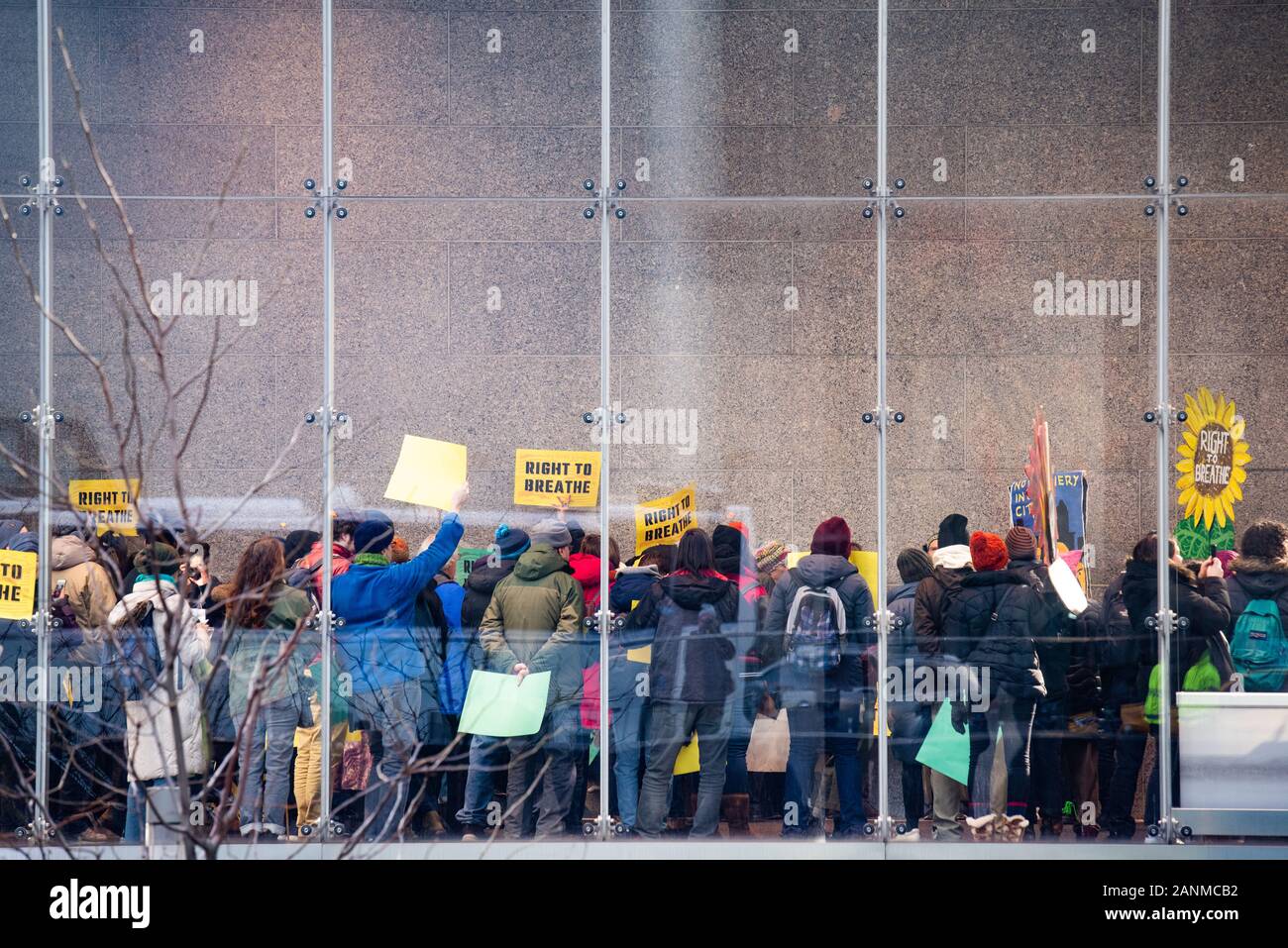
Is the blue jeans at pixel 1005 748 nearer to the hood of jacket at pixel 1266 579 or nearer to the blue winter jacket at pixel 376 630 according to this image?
the hood of jacket at pixel 1266 579

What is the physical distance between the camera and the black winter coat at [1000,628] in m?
6.74

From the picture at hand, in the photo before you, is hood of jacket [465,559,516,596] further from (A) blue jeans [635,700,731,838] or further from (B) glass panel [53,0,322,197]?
(B) glass panel [53,0,322,197]

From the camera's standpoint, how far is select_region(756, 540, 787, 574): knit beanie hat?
682cm

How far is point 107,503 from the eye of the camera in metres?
6.69

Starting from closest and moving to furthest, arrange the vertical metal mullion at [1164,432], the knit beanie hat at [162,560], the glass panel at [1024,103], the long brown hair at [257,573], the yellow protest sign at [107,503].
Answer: the long brown hair at [257,573] < the knit beanie hat at [162,560] < the yellow protest sign at [107,503] < the vertical metal mullion at [1164,432] < the glass panel at [1024,103]

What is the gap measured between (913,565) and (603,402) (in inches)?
67.2

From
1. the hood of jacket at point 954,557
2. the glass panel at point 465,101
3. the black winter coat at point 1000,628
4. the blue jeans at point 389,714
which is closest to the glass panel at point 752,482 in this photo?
the hood of jacket at point 954,557

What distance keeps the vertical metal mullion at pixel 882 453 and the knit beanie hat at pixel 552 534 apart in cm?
152

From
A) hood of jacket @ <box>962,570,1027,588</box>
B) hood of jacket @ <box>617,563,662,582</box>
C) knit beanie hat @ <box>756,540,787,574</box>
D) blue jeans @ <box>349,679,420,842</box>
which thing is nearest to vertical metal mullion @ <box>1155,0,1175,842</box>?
hood of jacket @ <box>962,570,1027,588</box>

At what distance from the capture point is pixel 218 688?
6.60 meters

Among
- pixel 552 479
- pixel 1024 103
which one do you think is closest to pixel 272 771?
pixel 552 479

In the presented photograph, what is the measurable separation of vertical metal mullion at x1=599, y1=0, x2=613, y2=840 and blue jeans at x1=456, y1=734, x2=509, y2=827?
515 millimetres

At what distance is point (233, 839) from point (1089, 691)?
4148mm
